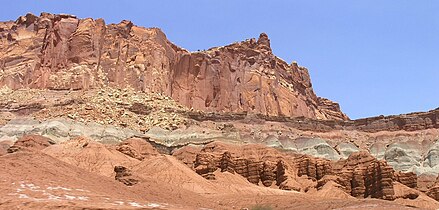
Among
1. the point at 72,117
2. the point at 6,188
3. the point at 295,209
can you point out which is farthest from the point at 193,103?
the point at 6,188

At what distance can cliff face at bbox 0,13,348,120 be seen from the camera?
114m

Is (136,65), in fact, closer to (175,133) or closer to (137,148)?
(175,133)

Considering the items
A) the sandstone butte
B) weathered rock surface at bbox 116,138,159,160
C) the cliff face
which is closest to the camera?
the sandstone butte

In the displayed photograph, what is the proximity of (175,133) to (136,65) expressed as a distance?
2898 cm

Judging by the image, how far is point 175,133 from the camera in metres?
90.7

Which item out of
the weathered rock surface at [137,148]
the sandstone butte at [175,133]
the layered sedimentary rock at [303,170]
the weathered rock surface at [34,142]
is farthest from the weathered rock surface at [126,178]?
the weathered rock surface at [137,148]

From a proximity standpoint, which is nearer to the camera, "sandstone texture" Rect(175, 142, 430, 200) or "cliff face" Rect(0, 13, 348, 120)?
"sandstone texture" Rect(175, 142, 430, 200)

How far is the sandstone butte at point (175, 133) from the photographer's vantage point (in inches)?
1742

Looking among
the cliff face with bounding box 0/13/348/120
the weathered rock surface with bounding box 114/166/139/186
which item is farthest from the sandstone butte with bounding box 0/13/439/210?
the cliff face with bounding box 0/13/348/120

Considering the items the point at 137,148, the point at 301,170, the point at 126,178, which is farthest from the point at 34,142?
the point at 301,170

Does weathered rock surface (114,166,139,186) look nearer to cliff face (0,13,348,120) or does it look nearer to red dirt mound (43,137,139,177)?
red dirt mound (43,137,139,177)

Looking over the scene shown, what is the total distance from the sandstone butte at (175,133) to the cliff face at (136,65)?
0.25 metres

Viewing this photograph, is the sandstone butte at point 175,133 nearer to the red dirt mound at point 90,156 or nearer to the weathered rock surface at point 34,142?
the red dirt mound at point 90,156

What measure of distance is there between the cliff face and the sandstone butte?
10.0 inches
